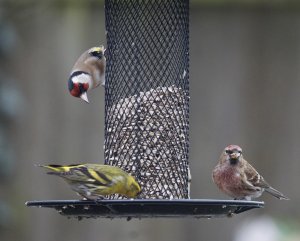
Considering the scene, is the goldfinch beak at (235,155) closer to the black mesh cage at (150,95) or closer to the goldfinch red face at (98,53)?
the black mesh cage at (150,95)

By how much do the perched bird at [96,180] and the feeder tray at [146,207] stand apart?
0.43ft

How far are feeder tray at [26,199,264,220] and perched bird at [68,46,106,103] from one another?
1.89 metres

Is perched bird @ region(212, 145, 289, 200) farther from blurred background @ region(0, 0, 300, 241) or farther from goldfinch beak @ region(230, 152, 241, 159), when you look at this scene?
blurred background @ region(0, 0, 300, 241)

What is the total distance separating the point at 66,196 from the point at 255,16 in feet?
9.95

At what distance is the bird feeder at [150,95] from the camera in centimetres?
861

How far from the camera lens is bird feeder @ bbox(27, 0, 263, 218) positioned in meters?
8.61

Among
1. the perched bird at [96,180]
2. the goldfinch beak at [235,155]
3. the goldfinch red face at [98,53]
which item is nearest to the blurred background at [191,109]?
the goldfinch red face at [98,53]

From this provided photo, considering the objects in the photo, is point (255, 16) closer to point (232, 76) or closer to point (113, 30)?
point (232, 76)

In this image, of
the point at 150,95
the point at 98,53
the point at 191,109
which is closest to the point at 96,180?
the point at 150,95

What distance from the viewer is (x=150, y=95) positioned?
8.68m

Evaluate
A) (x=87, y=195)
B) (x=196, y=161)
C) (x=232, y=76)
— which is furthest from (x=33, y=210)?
(x=87, y=195)

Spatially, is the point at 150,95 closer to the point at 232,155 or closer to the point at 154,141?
the point at 154,141

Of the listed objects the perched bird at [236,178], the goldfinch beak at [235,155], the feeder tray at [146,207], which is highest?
the goldfinch beak at [235,155]

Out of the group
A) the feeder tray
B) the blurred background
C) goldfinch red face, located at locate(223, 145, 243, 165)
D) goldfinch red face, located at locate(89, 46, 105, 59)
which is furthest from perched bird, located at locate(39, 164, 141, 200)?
the blurred background
